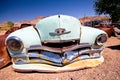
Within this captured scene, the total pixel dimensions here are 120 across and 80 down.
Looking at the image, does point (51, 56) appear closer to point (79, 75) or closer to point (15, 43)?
point (79, 75)

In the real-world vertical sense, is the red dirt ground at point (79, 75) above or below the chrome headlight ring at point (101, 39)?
below

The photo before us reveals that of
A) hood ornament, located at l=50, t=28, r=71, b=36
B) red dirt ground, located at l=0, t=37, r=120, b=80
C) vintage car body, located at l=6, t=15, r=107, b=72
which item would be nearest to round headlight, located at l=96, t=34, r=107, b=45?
vintage car body, located at l=6, t=15, r=107, b=72

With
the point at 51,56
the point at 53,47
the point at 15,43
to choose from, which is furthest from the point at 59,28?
the point at 15,43

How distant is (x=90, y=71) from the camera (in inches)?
132

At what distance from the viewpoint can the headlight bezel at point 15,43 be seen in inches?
132

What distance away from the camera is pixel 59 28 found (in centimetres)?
346

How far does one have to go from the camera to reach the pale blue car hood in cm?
341

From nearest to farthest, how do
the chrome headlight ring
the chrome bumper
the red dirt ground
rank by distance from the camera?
the red dirt ground < the chrome bumper < the chrome headlight ring

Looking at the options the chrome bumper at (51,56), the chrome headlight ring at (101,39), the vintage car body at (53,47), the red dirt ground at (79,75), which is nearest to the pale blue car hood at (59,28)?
the vintage car body at (53,47)

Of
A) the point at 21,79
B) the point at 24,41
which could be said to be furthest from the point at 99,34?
the point at 21,79

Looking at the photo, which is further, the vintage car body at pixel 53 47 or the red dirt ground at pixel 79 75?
the vintage car body at pixel 53 47

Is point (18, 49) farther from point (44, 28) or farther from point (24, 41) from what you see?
point (44, 28)

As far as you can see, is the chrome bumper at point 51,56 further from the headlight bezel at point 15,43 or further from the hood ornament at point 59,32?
the hood ornament at point 59,32

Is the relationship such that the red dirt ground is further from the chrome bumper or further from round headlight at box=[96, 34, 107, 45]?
round headlight at box=[96, 34, 107, 45]
